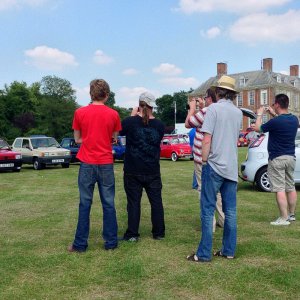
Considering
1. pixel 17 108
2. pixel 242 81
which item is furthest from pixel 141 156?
pixel 17 108

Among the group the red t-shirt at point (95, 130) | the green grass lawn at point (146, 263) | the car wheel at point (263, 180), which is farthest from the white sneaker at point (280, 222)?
the car wheel at point (263, 180)

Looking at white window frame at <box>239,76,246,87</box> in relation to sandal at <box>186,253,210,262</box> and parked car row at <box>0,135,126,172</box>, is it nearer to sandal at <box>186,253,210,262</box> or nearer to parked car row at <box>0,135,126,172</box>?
parked car row at <box>0,135,126,172</box>

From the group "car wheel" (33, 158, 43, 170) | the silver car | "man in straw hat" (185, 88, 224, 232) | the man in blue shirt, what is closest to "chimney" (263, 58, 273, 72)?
"car wheel" (33, 158, 43, 170)

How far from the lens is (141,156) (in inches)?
233

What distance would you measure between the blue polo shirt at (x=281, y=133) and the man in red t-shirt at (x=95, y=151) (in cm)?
272

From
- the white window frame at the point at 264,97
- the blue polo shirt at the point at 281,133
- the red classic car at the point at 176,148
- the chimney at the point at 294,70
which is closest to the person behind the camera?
the blue polo shirt at the point at 281,133

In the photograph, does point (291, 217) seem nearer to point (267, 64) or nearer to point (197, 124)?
point (197, 124)

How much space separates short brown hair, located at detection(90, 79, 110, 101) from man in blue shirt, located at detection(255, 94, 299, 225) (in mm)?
2681

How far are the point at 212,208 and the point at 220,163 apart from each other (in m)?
0.53

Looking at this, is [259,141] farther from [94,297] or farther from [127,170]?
[94,297]

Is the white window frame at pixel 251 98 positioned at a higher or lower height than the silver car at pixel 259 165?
higher

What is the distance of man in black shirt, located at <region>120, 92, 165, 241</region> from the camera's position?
584cm

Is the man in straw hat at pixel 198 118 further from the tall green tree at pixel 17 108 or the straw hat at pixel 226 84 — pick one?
the tall green tree at pixel 17 108

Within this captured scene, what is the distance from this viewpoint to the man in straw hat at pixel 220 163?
16.5 ft
